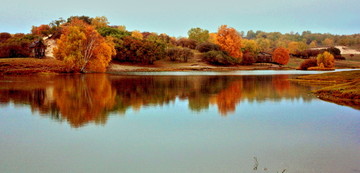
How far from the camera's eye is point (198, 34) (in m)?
142

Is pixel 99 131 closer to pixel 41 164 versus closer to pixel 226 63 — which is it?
pixel 41 164

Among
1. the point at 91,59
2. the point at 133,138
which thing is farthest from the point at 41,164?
the point at 91,59

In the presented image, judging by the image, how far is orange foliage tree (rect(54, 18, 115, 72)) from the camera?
179 feet

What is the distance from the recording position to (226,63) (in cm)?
9544

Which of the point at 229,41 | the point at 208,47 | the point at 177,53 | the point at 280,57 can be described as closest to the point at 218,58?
the point at 229,41

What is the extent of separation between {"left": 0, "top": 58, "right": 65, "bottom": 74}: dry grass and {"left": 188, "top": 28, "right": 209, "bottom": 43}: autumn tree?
82.9m

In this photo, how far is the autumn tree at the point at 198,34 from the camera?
140750mm

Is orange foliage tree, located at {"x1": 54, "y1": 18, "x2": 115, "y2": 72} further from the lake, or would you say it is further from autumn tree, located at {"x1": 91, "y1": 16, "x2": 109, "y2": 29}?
autumn tree, located at {"x1": 91, "y1": 16, "x2": 109, "y2": 29}

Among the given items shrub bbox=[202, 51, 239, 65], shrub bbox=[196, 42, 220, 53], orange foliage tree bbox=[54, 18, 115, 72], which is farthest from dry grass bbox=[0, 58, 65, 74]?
shrub bbox=[196, 42, 220, 53]

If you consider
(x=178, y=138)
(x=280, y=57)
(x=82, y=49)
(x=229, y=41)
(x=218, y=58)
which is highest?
(x=229, y=41)

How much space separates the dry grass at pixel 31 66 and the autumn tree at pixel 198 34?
272 ft

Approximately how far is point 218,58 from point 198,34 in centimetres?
5486

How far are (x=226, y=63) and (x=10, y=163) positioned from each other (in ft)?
294

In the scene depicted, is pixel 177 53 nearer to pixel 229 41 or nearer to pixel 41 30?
pixel 229 41
